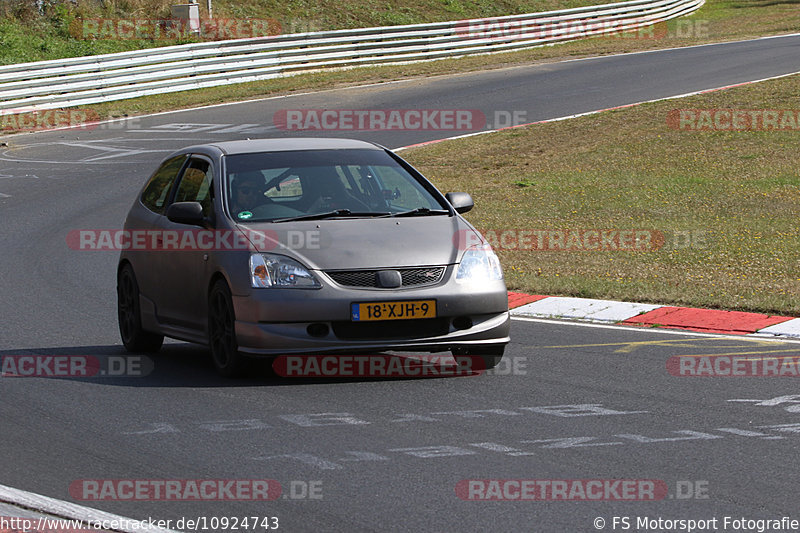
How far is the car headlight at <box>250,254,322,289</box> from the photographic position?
8.32 metres

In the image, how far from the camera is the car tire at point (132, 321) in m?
10.1

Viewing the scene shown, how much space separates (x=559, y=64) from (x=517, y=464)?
29.0 meters

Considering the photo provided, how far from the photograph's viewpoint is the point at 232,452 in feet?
22.0

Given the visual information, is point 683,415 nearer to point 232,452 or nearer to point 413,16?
point 232,452

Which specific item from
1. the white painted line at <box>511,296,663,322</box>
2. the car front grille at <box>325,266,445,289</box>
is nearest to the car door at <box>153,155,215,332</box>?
the car front grille at <box>325,266,445,289</box>

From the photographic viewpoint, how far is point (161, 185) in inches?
407

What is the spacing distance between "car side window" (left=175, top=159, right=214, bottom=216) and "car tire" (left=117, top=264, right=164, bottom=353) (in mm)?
906

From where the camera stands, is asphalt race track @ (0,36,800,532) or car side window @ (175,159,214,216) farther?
car side window @ (175,159,214,216)

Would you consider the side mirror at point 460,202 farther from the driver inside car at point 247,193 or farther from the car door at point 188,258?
the car door at point 188,258

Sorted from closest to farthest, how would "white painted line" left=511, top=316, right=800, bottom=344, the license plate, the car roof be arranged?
the license plate → the car roof → "white painted line" left=511, top=316, right=800, bottom=344

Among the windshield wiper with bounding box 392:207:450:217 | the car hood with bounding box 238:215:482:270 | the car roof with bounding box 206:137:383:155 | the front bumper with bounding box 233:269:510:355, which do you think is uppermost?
the car roof with bounding box 206:137:383:155

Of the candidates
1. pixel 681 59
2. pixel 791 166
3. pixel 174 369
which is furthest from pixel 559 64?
pixel 174 369

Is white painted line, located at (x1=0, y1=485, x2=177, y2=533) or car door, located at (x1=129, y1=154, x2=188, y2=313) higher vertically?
car door, located at (x1=129, y1=154, x2=188, y2=313)

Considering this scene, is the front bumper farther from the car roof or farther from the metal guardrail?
the metal guardrail
